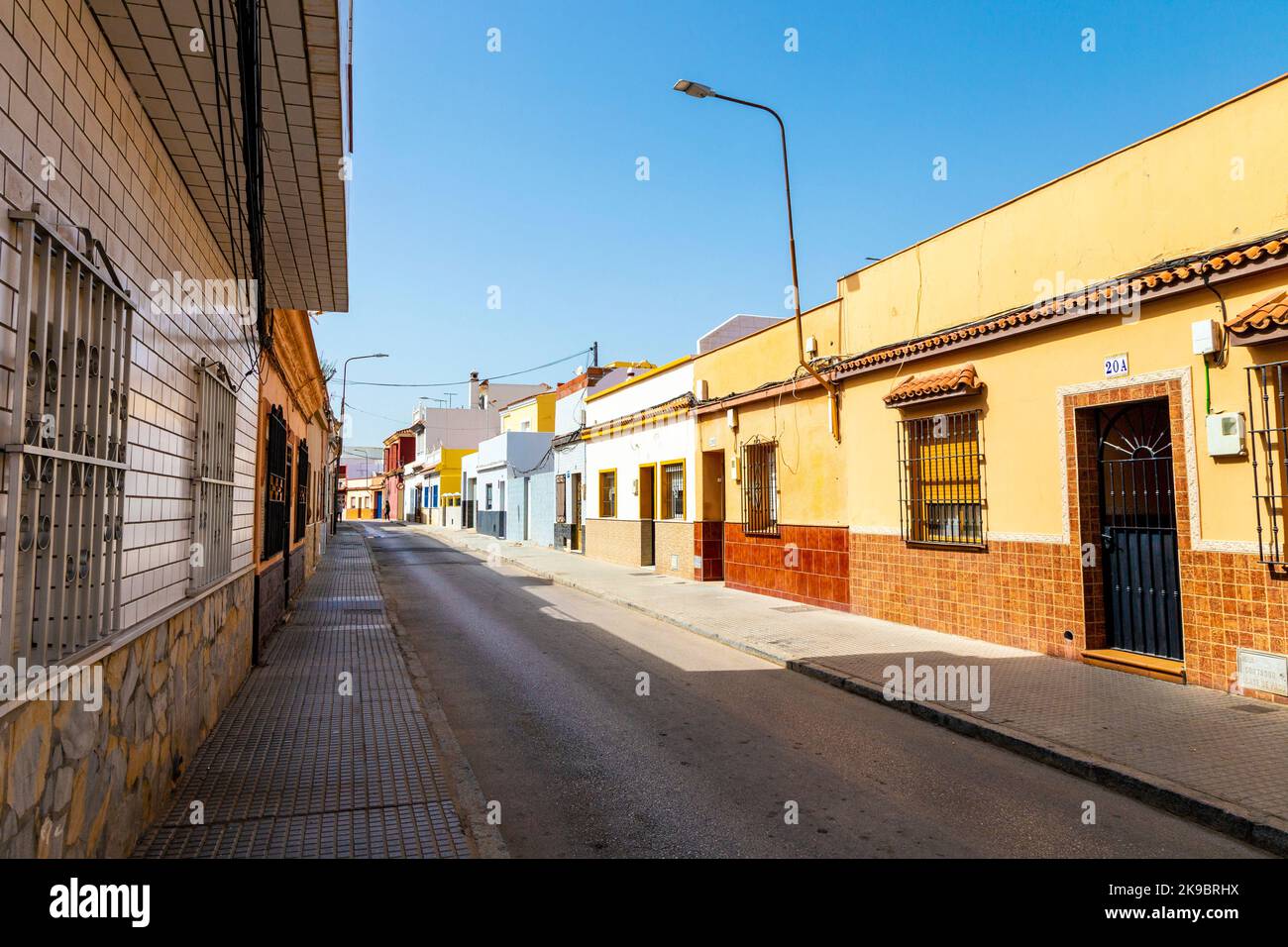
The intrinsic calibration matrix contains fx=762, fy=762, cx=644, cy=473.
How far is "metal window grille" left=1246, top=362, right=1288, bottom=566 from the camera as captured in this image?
20.3ft

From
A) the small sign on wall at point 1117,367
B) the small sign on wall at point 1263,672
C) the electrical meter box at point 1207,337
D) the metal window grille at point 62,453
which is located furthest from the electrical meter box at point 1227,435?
the metal window grille at point 62,453

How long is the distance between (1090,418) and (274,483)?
33.4 feet

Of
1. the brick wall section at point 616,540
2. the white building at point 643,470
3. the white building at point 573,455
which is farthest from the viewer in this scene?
the white building at point 573,455

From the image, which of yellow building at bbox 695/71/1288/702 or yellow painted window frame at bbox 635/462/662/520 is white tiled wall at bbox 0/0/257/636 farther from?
yellow painted window frame at bbox 635/462/662/520

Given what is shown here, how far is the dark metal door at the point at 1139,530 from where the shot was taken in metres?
7.31

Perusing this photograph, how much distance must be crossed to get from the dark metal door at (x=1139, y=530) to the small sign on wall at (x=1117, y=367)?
0.35 metres

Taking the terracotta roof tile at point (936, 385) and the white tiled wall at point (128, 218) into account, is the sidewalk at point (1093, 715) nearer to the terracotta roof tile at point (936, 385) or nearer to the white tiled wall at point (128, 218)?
the terracotta roof tile at point (936, 385)

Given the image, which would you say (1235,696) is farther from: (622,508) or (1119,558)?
(622,508)

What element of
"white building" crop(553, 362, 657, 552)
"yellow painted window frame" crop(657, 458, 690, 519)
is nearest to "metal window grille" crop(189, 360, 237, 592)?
"yellow painted window frame" crop(657, 458, 690, 519)

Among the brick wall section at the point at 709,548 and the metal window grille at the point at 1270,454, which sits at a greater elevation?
the metal window grille at the point at 1270,454

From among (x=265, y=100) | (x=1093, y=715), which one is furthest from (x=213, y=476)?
(x=1093, y=715)

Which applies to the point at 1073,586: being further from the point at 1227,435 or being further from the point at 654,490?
the point at 654,490
